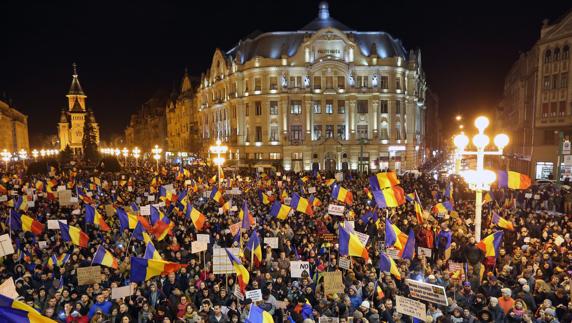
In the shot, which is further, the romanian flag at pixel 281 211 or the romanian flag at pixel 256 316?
the romanian flag at pixel 281 211

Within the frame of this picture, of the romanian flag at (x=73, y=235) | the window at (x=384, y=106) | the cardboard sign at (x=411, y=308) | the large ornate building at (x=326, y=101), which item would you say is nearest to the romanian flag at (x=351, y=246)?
the cardboard sign at (x=411, y=308)

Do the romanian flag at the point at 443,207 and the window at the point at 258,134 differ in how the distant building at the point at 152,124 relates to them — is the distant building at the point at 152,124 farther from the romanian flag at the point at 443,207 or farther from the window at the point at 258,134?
the romanian flag at the point at 443,207

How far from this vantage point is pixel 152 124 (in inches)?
4090

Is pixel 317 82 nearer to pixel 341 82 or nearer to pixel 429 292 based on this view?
pixel 341 82

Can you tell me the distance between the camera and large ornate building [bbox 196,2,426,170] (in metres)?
50.9

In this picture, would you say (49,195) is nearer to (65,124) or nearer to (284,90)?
(284,90)

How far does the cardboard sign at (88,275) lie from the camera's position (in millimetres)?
10656

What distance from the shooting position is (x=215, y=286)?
10422 mm

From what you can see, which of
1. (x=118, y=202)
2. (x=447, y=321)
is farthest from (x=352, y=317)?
(x=118, y=202)

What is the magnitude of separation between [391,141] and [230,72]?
22863 mm

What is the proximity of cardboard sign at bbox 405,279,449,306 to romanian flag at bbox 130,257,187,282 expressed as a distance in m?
5.62

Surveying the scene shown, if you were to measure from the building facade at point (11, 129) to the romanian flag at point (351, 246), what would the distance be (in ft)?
333

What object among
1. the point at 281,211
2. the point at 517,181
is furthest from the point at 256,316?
the point at 517,181

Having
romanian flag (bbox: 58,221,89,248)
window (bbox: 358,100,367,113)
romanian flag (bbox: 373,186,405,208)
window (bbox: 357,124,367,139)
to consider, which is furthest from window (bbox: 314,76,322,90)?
romanian flag (bbox: 58,221,89,248)
